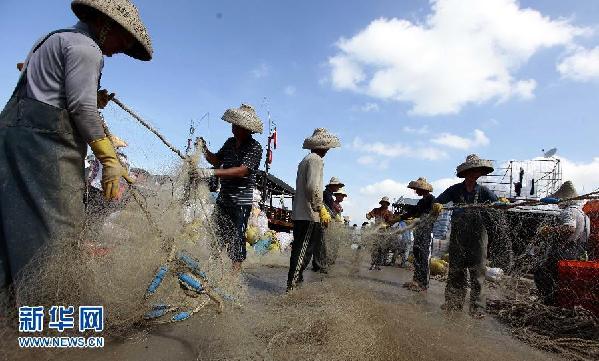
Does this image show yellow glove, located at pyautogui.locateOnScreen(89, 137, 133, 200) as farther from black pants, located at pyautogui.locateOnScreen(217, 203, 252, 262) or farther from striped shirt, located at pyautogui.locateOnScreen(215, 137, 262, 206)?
striped shirt, located at pyautogui.locateOnScreen(215, 137, 262, 206)

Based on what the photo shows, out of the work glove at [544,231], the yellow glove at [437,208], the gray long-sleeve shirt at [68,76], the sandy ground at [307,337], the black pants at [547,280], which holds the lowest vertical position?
the sandy ground at [307,337]

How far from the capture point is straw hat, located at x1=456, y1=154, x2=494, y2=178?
217 inches

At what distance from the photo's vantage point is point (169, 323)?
3316 mm

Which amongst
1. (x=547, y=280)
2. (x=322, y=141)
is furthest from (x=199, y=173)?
(x=547, y=280)

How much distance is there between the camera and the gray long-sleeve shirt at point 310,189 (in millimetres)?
5340

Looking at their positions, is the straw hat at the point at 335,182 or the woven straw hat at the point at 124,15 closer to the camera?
the woven straw hat at the point at 124,15

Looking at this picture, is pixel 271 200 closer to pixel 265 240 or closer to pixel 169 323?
pixel 265 240

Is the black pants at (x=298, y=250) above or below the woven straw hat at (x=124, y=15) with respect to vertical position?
below

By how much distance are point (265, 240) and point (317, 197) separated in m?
5.98

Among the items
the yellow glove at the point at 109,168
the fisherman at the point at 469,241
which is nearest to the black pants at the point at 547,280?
the fisherman at the point at 469,241

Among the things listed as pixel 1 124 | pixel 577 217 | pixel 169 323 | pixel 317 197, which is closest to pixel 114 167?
pixel 1 124

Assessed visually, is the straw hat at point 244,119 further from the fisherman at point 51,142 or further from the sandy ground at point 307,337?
the fisherman at point 51,142

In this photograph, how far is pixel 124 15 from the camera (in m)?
2.71

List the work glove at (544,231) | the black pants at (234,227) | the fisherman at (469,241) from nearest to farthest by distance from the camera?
1. the black pants at (234,227)
2. the fisherman at (469,241)
3. the work glove at (544,231)
